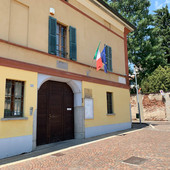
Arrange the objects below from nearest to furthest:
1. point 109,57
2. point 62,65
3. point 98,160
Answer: point 98,160
point 62,65
point 109,57

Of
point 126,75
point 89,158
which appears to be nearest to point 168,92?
point 126,75

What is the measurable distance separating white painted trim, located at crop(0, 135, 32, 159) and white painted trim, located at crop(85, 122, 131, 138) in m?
3.35

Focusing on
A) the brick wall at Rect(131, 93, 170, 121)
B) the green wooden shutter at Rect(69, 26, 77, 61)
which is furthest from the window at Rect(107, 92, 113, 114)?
the brick wall at Rect(131, 93, 170, 121)

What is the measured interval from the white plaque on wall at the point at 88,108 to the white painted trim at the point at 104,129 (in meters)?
0.64

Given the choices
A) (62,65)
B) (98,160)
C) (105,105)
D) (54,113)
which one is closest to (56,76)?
(62,65)

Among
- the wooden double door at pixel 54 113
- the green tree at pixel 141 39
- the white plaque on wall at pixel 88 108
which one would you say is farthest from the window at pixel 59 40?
the green tree at pixel 141 39

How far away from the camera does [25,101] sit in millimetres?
6473

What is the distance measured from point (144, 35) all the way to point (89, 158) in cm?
2274

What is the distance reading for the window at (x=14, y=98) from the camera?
6.09 metres

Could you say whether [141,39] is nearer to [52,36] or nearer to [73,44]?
[73,44]

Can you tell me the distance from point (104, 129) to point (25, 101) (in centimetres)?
533

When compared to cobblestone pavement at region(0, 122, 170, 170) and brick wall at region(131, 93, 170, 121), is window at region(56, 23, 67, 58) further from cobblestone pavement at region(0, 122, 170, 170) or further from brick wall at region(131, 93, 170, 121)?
brick wall at region(131, 93, 170, 121)

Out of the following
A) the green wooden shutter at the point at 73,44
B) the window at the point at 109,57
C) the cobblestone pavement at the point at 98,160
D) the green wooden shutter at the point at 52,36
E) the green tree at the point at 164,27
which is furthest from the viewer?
the green tree at the point at 164,27

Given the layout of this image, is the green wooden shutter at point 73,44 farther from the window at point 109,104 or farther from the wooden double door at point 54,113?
the window at point 109,104
